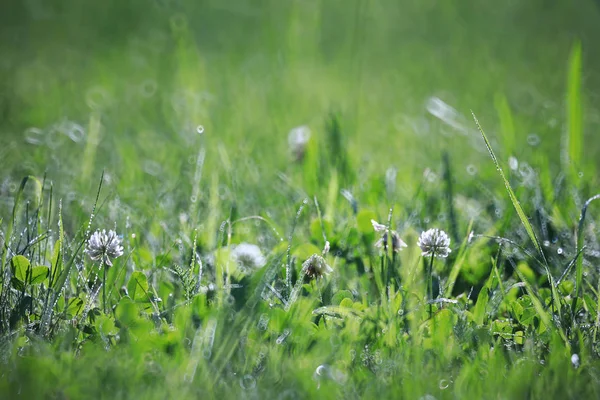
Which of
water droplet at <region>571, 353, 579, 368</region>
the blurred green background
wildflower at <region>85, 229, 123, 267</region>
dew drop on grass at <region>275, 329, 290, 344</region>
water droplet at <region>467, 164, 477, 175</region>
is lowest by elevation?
water droplet at <region>571, 353, 579, 368</region>

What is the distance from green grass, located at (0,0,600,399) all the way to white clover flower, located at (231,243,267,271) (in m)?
0.01

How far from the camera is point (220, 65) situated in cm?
474

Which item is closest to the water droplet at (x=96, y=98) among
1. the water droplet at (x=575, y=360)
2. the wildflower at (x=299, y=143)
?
the wildflower at (x=299, y=143)

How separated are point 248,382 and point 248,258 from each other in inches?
17.9

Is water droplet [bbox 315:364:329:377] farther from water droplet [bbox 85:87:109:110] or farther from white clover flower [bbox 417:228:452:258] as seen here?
water droplet [bbox 85:87:109:110]

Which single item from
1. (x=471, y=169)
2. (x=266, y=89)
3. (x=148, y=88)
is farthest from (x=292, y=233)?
(x=148, y=88)

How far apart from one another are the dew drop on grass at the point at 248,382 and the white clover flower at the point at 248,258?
402mm

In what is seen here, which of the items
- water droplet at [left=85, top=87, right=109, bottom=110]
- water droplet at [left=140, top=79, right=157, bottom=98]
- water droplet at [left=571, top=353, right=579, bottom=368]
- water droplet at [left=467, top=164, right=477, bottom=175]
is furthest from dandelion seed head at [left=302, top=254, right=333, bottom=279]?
water droplet at [left=140, top=79, right=157, bottom=98]

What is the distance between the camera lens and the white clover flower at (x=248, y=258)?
159 centimetres

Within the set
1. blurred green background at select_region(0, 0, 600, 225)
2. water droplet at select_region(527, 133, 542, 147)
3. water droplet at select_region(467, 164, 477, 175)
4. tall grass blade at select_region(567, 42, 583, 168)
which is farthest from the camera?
water droplet at select_region(527, 133, 542, 147)

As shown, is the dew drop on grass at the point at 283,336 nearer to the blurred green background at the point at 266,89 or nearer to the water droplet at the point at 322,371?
the water droplet at the point at 322,371

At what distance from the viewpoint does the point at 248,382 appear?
47.1 inches

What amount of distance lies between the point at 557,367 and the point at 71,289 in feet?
3.48

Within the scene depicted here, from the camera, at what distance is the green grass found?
1217 mm
